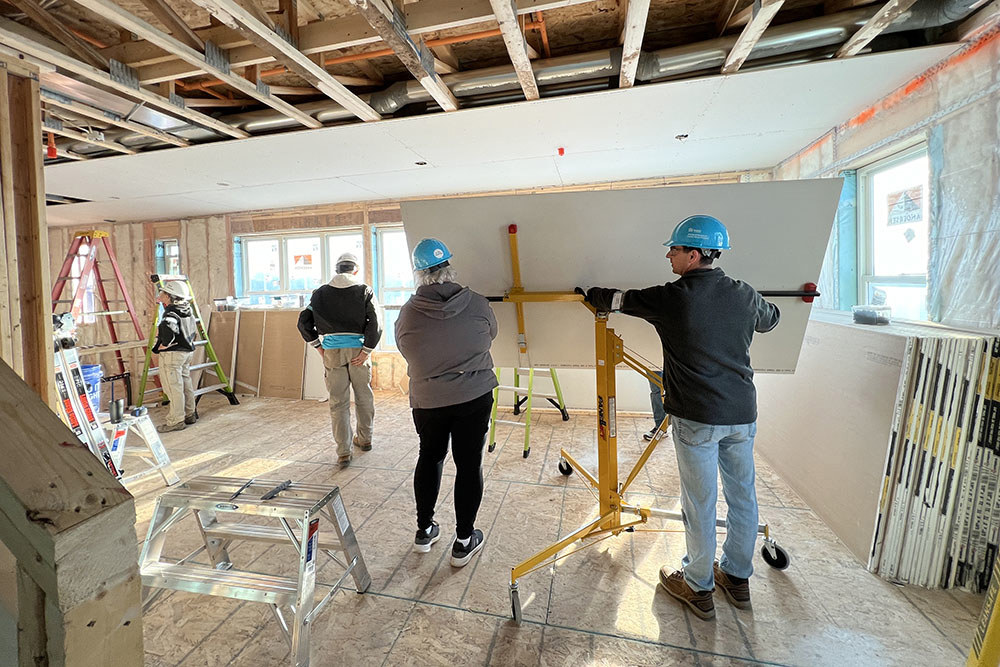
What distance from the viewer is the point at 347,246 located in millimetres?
5637

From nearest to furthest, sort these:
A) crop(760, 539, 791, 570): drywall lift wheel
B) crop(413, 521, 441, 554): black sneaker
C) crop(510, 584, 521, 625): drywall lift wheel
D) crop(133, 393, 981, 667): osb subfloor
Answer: crop(133, 393, 981, 667): osb subfloor
crop(510, 584, 521, 625): drywall lift wheel
crop(760, 539, 791, 570): drywall lift wheel
crop(413, 521, 441, 554): black sneaker

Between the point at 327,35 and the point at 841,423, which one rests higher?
the point at 327,35

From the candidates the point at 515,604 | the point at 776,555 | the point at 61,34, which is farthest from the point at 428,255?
the point at 776,555

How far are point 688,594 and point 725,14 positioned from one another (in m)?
2.70

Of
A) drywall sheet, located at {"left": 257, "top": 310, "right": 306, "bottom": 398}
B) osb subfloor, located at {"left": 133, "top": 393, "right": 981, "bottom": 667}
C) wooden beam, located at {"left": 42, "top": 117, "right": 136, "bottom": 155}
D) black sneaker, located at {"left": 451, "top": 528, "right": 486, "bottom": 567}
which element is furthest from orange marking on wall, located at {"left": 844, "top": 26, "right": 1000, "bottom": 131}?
drywall sheet, located at {"left": 257, "top": 310, "right": 306, "bottom": 398}

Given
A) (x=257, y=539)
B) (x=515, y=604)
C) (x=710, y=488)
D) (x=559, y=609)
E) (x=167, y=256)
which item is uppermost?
(x=167, y=256)

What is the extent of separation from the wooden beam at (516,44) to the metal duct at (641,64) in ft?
0.26

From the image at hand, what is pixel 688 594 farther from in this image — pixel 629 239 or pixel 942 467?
pixel 629 239

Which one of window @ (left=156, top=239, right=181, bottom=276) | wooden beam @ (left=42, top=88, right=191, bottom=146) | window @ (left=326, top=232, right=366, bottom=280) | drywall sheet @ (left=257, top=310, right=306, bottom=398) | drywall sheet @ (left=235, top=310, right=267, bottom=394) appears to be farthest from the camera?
window @ (left=156, top=239, right=181, bottom=276)

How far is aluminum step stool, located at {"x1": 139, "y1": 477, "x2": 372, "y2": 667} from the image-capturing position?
55.6 inches

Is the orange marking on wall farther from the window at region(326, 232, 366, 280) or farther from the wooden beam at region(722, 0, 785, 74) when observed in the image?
the window at region(326, 232, 366, 280)

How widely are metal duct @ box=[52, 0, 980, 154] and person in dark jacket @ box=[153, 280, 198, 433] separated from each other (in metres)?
1.97

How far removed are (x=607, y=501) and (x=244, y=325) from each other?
5.30m

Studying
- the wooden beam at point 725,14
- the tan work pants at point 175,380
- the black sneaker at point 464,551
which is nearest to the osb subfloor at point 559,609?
the black sneaker at point 464,551
